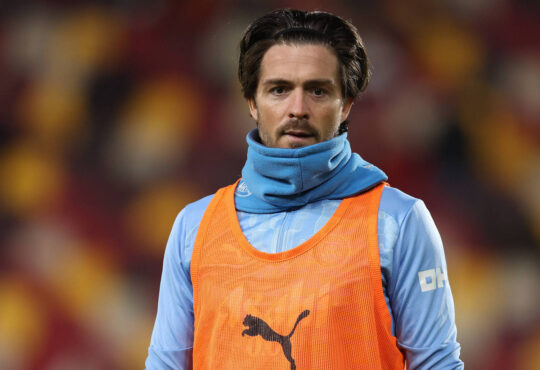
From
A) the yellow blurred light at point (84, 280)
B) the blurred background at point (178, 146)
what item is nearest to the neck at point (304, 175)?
the blurred background at point (178, 146)

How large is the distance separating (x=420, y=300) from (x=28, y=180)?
1.37 meters

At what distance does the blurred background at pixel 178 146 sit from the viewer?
183 cm

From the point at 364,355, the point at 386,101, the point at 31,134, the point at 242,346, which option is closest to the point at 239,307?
the point at 242,346

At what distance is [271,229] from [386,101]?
1.02 meters

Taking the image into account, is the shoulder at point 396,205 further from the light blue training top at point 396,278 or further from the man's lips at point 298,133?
the man's lips at point 298,133

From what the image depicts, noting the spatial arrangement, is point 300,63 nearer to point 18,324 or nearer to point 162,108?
point 162,108

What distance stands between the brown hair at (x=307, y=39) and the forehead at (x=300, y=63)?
12 mm

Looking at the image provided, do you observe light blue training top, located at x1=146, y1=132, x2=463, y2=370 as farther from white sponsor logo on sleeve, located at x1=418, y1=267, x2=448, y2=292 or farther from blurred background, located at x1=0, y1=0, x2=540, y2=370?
blurred background, located at x1=0, y1=0, x2=540, y2=370

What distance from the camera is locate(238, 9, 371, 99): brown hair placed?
97 centimetres

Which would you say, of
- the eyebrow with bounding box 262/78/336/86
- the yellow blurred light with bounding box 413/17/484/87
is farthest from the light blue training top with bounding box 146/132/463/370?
the yellow blurred light with bounding box 413/17/484/87

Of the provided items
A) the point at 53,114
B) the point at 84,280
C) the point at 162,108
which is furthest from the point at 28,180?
the point at 162,108

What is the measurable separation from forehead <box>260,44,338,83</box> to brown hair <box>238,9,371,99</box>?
0.5 inches

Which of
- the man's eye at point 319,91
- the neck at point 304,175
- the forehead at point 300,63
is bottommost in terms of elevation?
the neck at point 304,175

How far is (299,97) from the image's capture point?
3.00ft
